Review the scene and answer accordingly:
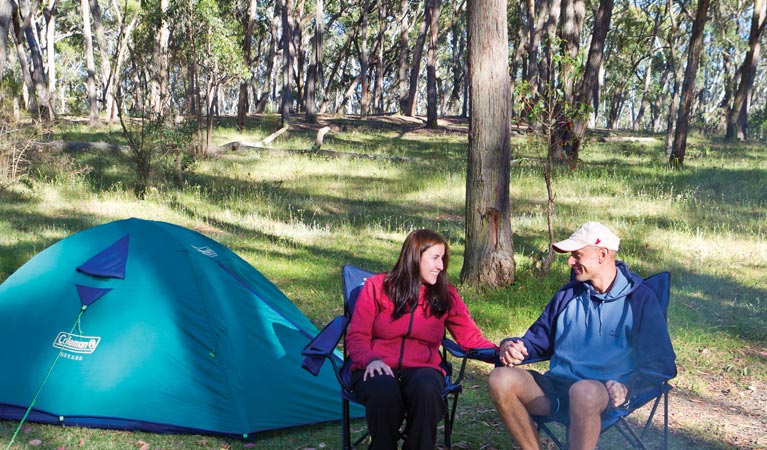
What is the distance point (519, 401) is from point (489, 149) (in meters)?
3.91

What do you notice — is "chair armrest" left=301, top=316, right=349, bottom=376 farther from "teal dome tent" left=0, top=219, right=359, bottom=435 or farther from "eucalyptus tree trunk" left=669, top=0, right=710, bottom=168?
"eucalyptus tree trunk" left=669, top=0, right=710, bottom=168

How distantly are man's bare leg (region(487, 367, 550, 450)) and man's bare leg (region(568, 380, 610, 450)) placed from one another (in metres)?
0.24

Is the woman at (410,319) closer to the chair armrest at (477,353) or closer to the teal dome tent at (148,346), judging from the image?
the chair armrest at (477,353)

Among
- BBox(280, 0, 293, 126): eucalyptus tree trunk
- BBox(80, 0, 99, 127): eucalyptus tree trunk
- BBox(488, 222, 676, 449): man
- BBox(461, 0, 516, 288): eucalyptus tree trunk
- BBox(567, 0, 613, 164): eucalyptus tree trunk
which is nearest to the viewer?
BBox(488, 222, 676, 449): man

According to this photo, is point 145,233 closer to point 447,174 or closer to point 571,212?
point 571,212

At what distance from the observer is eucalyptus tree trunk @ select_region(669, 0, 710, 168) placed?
14016mm

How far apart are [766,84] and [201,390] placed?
2080 inches

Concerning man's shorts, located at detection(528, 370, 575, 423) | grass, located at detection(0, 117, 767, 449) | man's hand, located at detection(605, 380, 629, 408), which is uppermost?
man's hand, located at detection(605, 380, 629, 408)

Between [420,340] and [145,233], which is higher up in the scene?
[145,233]

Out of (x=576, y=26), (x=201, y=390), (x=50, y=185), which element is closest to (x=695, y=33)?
(x=576, y=26)

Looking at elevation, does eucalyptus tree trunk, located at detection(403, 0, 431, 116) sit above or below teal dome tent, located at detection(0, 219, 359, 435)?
above

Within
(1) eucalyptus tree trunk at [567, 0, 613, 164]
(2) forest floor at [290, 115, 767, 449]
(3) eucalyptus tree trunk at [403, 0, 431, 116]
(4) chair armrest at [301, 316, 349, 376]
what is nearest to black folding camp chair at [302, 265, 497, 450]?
(4) chair armrest at [301, 316, 349, 376]

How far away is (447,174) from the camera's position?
46.0 ft

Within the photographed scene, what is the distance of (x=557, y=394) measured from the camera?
3434 mm
